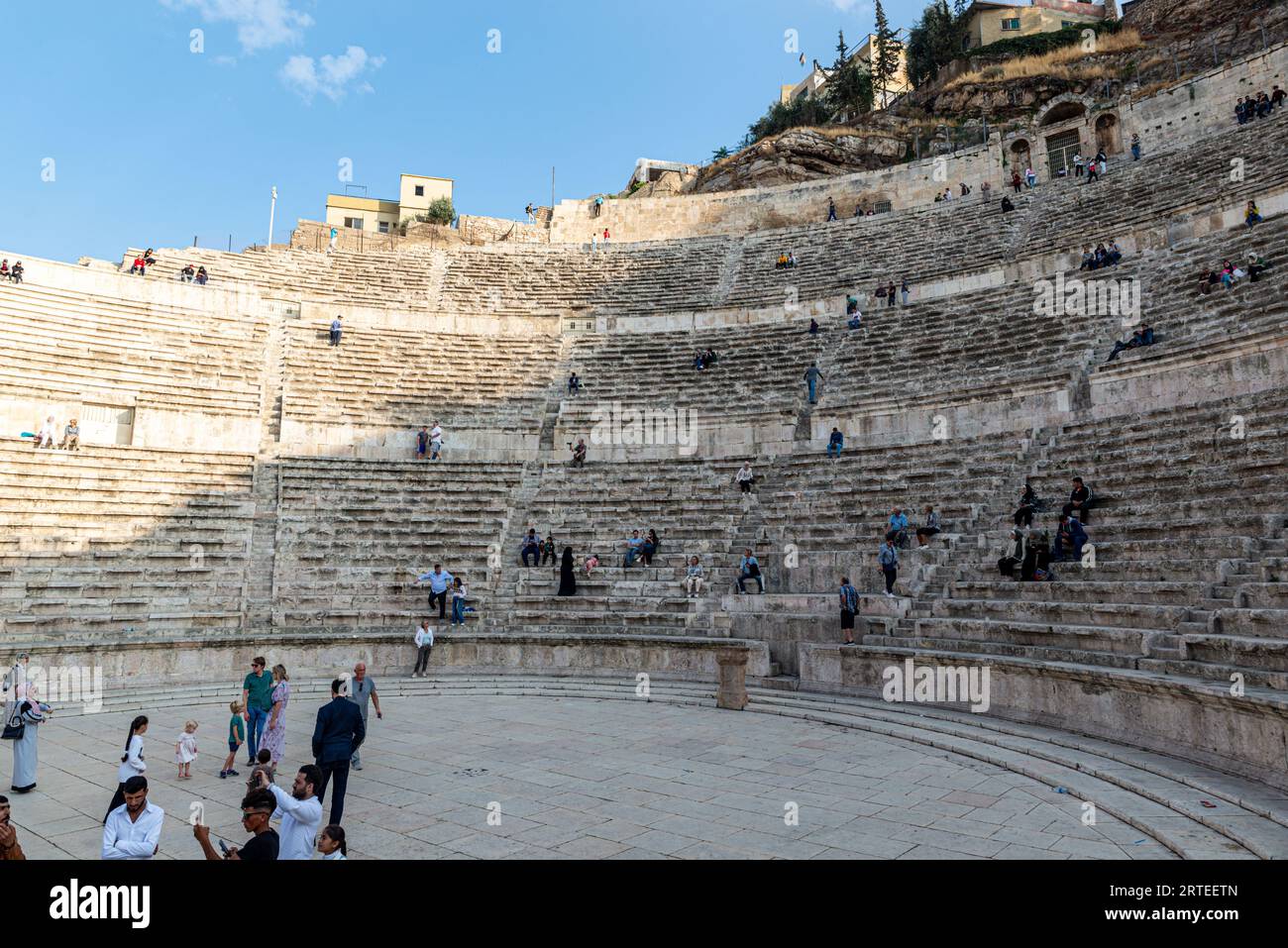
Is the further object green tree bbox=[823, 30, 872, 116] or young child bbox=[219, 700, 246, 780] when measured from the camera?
green tree bbox=[823, 30, 872, 116]

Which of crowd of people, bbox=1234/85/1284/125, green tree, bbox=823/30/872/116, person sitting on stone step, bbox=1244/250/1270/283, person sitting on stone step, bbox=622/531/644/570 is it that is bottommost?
person sitting on stone step, bbox=622/531/644/570

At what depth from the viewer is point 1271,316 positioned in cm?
1520

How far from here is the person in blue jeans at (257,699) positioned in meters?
8.99

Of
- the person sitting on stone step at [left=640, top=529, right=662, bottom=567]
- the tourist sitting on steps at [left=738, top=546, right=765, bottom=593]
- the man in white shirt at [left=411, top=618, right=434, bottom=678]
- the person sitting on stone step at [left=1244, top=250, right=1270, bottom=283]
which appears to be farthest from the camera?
the person sitting on stone step at [left=640, top=529, right=662, bottom=567]

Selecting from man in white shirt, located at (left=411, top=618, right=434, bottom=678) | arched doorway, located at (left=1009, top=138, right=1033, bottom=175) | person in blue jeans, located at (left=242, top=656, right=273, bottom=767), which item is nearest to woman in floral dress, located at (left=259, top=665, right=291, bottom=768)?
person in blue jeans, located at (left=242, top=656, right=273, bottom=767)

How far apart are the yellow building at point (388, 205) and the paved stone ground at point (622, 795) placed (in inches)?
1728

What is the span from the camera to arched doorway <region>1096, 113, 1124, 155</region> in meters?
31.2

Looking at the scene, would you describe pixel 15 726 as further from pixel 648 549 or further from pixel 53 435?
pixel 53 435

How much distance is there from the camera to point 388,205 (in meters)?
50.7

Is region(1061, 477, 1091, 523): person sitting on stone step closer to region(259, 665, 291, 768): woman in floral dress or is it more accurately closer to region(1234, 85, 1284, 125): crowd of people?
region(259, 665, 291, 768): woman in floral dress

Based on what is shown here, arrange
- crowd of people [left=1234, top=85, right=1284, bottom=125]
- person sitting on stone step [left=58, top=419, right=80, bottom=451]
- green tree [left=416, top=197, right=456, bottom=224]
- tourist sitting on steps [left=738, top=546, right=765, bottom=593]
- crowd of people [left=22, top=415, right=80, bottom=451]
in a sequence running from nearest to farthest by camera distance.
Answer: tourist sitting on steps [left=738, top=546, right=765, bottom=593], crowd of people [left=22, top=415, right=80, bottom=451], person sitting on stone step [left=58, top=419, right=80, bottom=451], crowd of people [left=1234, top=85, right=1284, bottom=125], green tree [left=416, top=197, right=456, bottom=224]

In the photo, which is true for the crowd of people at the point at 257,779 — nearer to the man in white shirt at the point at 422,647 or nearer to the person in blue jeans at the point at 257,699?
the person in blue jeans at the point at 257,699

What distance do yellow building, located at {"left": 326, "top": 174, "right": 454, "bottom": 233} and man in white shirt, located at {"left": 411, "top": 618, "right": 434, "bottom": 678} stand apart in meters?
40.3

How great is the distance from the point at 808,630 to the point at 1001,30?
51.0 meters
